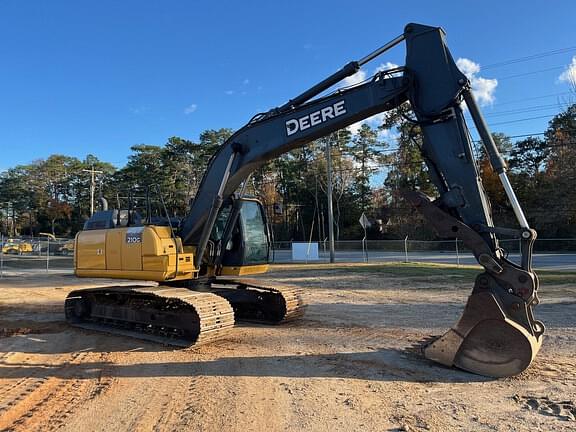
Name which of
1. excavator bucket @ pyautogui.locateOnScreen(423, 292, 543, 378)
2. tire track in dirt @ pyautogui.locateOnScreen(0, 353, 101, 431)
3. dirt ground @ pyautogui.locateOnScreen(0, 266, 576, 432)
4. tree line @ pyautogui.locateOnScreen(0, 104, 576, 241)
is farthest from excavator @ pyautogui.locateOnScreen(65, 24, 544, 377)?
tree line @ pyautogui.locateOnScreen(0, 104, 576, 241)

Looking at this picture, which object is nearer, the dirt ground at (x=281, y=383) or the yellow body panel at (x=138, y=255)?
the dirt ground at (x=281, y=383)

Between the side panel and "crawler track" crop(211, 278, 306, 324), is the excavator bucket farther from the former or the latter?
the side panel

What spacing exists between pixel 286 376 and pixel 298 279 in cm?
1238

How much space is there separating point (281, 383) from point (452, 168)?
3.33 meters

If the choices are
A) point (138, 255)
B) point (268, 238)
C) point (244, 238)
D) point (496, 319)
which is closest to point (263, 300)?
point (268, 238)

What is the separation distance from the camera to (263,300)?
887 centimetres

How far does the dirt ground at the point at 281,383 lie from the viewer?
4.21m

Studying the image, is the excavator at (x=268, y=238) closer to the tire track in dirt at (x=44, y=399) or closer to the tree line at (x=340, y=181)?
the tire track in dirt at (x=44, y=399)

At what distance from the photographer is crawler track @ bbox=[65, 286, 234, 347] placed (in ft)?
23.0

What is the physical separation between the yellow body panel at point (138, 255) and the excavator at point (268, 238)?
0.02 metres

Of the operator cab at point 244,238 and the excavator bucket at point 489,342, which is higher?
the operator cab at point 244,238

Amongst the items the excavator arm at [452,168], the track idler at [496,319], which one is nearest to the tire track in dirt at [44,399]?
the excavator arm at [452,168]

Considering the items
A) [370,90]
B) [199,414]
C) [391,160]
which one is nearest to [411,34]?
[370,90]

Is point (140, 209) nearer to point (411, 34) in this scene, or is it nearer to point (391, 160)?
point (411, 34)
